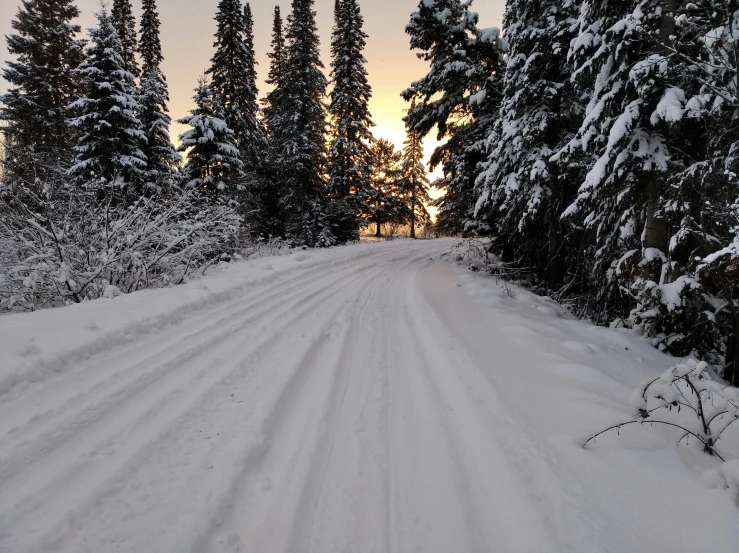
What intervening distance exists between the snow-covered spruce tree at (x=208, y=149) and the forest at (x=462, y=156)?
0.26ft

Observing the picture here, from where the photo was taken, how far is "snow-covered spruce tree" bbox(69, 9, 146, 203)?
12.0 m

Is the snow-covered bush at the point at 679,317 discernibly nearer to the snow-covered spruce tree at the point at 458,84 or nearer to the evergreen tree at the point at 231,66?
the snow-covered spruce tree at the point at 458,84

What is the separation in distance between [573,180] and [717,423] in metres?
7.25

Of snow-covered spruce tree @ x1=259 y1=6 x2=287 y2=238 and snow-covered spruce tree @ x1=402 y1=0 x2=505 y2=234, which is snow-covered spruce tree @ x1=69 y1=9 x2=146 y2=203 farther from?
snow-covered spruce tree @ x1=402 y1=0 x2=505 y2=234

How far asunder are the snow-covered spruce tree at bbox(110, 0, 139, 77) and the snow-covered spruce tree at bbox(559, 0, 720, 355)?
27.5 meters

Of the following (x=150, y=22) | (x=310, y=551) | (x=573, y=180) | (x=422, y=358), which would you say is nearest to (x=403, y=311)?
(x=422, y=358)

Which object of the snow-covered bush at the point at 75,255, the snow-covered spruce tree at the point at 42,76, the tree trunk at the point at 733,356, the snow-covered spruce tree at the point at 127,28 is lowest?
the tree trunk at the point at 733,356

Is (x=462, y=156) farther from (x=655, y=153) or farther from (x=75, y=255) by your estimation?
(x=75, y=255)

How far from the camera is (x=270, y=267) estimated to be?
8680 mm

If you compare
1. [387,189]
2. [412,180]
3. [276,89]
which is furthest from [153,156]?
[412,180]

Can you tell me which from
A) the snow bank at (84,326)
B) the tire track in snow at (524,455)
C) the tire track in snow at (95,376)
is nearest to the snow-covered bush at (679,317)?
the tire track in snow at (524,455)

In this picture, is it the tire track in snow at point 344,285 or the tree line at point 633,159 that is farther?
A: the tire track in snow at point 344,285

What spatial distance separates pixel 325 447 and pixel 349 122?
848 inches

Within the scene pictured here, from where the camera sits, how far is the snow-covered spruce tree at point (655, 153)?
15.4ft
